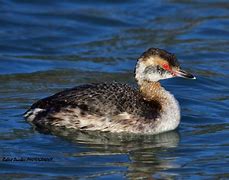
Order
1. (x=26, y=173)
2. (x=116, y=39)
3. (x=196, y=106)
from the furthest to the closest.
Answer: (x=116, y=39)
(x=196, y=106)
(x=26, y=173)

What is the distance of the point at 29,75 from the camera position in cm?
1499

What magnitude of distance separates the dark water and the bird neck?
485 mm

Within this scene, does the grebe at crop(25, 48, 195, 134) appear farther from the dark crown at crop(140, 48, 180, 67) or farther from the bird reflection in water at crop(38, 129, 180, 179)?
the bird reflection in water at crop(38, 129, 180, 179)

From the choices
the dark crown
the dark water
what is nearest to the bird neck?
the dark crown

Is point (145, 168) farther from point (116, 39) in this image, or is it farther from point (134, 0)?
point (134, 0)

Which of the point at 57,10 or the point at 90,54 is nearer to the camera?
the point at 90,54

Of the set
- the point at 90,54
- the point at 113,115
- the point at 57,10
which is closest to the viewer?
the point at 113,115

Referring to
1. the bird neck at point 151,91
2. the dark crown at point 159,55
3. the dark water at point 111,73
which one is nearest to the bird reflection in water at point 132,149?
the dark water at point 111,73

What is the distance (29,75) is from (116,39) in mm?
3129

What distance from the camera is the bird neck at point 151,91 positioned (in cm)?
1243

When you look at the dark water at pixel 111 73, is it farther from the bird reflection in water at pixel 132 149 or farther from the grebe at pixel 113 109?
the grebe at pixel 113 109

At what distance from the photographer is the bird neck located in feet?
40.8

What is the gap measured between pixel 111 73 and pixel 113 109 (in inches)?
137

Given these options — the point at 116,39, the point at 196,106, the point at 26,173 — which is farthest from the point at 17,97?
the point at 116,39
